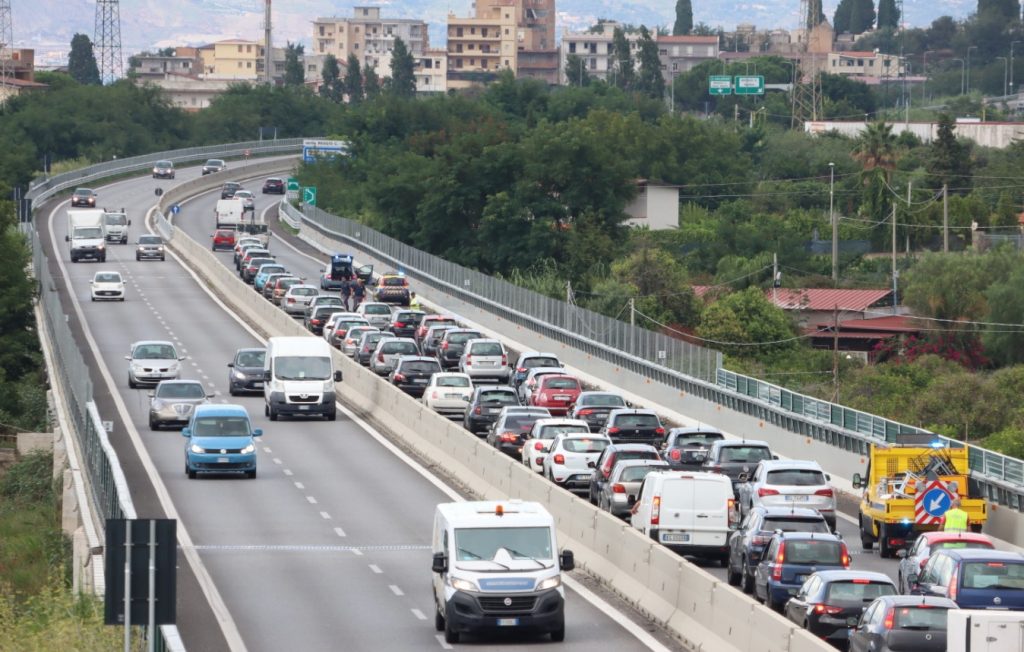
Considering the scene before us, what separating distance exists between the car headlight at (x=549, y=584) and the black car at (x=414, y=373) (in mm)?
30266

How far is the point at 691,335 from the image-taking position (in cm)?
8906

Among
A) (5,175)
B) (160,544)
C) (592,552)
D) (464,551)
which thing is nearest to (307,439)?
(592,552)

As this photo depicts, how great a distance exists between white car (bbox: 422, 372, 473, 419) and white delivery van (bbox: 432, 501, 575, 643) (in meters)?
25.5

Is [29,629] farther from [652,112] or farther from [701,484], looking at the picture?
[652,112]

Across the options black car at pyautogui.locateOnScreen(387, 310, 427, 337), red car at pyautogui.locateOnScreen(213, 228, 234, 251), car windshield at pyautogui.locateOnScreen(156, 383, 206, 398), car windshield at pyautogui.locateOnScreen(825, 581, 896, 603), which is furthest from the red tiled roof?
car windshield at pyautogui.locateOnScreen(825, 581, 896, 603)

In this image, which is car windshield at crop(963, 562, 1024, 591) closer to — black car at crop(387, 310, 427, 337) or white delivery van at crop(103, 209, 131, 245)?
black car at crop(387, 310, 427, 337)

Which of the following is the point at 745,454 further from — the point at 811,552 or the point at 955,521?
the point at 811,552

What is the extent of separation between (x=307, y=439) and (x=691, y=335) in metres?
40.7

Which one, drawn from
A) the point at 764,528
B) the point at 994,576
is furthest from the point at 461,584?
the point at 994,576

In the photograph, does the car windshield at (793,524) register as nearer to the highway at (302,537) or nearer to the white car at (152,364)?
the highway at (302,537)

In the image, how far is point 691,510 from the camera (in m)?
32.0

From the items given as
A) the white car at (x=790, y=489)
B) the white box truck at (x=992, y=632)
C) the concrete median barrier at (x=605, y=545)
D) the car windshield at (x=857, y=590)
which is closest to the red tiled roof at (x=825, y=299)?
the concrete median barrier at (x=605, y=545)

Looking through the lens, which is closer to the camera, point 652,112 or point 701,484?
point 701,484

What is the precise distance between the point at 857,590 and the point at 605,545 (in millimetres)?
7620
